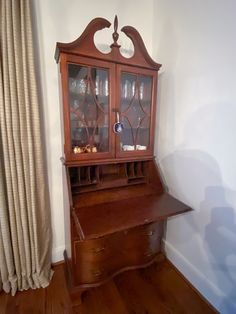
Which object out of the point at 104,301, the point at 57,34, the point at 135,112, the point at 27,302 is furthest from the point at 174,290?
the point at 57,34

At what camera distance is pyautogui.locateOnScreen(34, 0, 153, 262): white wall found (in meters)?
1.33

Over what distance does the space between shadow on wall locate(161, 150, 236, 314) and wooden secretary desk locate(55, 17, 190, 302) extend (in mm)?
185

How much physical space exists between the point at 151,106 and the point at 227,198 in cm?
85

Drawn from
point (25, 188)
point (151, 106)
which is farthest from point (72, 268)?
point (151, 106)

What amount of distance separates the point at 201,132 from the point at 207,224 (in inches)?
26.5

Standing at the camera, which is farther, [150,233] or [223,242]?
[150,233]

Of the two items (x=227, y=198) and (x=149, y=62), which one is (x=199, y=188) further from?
(x=149, y=62)

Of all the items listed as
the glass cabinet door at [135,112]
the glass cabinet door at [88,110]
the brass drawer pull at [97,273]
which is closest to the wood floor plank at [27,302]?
the brass drawer pull at [97,273]

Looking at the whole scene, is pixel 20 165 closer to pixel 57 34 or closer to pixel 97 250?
pixel 97 250

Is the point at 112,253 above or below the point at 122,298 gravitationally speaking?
above

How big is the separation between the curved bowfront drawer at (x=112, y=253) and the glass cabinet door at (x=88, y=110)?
0.62m

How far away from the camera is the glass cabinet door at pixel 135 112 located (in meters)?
1.34

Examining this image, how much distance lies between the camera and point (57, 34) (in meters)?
1.35

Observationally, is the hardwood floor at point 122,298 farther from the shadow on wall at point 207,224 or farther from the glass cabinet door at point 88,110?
the glass cabinet door at point 88,110
